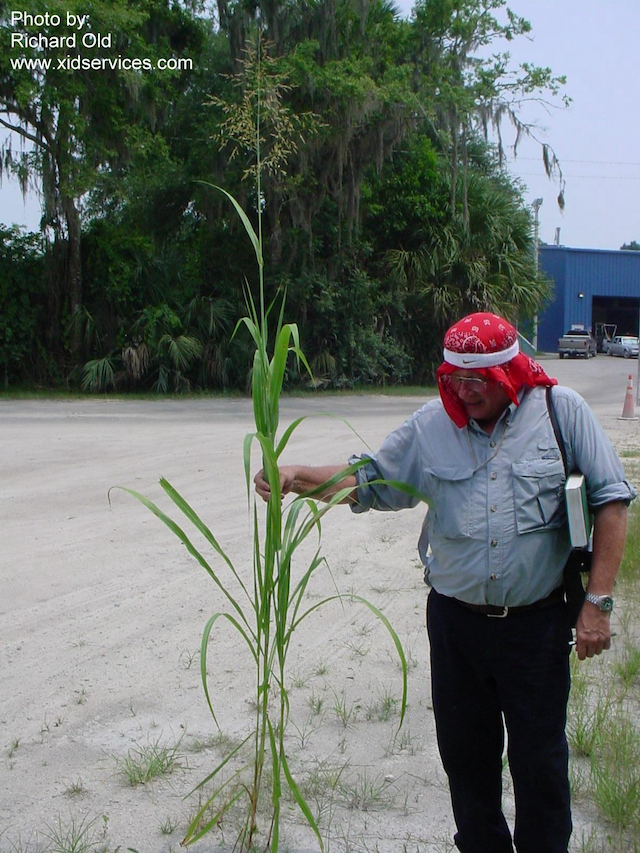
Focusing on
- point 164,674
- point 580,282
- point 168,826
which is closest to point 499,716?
point 168,826

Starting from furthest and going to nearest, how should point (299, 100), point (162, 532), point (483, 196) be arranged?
point (483, 196)
point (299, 100)
point (162, 532)

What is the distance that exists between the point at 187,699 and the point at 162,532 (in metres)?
3.35

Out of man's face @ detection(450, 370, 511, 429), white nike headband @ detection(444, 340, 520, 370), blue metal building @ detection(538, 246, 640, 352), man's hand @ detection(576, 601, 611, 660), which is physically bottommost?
man's hand @ detection(576, 601, 611, 660)

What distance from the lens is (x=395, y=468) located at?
3.04 metres

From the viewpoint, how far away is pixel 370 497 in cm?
308

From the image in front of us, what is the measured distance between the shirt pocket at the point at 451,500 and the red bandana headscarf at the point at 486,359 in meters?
0.15

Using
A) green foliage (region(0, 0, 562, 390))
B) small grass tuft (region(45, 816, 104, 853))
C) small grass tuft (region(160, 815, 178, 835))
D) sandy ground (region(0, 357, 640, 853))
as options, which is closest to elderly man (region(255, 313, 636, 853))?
sandy ground (region(0, 357, 640, 853))

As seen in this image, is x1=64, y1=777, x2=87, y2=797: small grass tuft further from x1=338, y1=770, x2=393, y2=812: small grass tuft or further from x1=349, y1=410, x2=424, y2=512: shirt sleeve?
x1=349, y1=410, x2=424, y2=512: shirt sleeve

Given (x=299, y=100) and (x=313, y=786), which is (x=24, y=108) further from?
(x=313, y=786)

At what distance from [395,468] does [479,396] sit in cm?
38

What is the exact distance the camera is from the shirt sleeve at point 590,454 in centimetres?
Answer: 277

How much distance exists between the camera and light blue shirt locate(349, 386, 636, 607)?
2.78 meters

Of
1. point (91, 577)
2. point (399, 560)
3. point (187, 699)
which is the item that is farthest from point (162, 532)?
point (187, 699)

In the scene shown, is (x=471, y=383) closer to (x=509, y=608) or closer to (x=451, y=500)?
(x=451, y=500)
